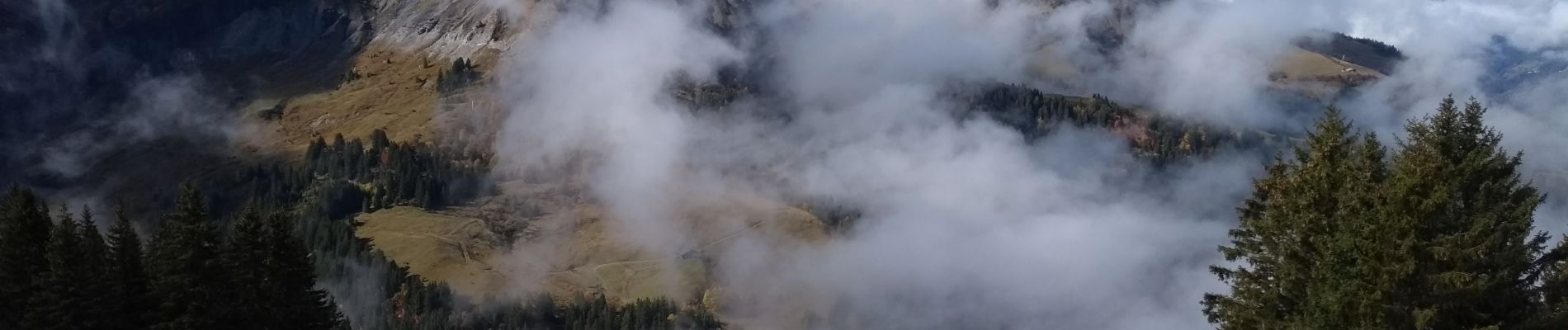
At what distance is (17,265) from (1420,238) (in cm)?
6001

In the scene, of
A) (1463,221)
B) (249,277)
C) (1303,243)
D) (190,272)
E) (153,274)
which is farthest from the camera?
(153,274)

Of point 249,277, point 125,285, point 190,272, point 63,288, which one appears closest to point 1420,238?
point 249,277

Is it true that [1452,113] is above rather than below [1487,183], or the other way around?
above

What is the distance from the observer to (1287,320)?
36406mm

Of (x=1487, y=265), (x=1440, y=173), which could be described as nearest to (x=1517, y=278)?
(x=1487, y=265)

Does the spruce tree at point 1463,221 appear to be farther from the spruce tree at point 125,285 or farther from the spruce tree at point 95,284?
the spruce tree at point 95,284

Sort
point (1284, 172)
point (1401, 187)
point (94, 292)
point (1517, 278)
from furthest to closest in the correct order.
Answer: point (94, 292) → point (1284, 172) → point (1517, 278) → point (1401, 187)

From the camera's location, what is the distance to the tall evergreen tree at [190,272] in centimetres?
5469

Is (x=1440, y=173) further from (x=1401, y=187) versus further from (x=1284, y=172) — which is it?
(x=1284, y=172)

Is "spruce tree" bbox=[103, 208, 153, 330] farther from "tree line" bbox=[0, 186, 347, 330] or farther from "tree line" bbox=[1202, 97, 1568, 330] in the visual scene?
"tree line" bbox=[1202, 97, 1568, 330]

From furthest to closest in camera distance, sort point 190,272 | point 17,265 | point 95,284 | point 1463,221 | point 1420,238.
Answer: point 17,265 < point 190,272 < point 95,284 < point 1463,221 < point 1420,238

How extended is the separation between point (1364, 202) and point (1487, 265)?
3599 millimetres

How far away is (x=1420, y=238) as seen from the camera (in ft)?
106

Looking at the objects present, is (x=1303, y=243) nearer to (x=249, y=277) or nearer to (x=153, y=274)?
(x=249, y=277)
